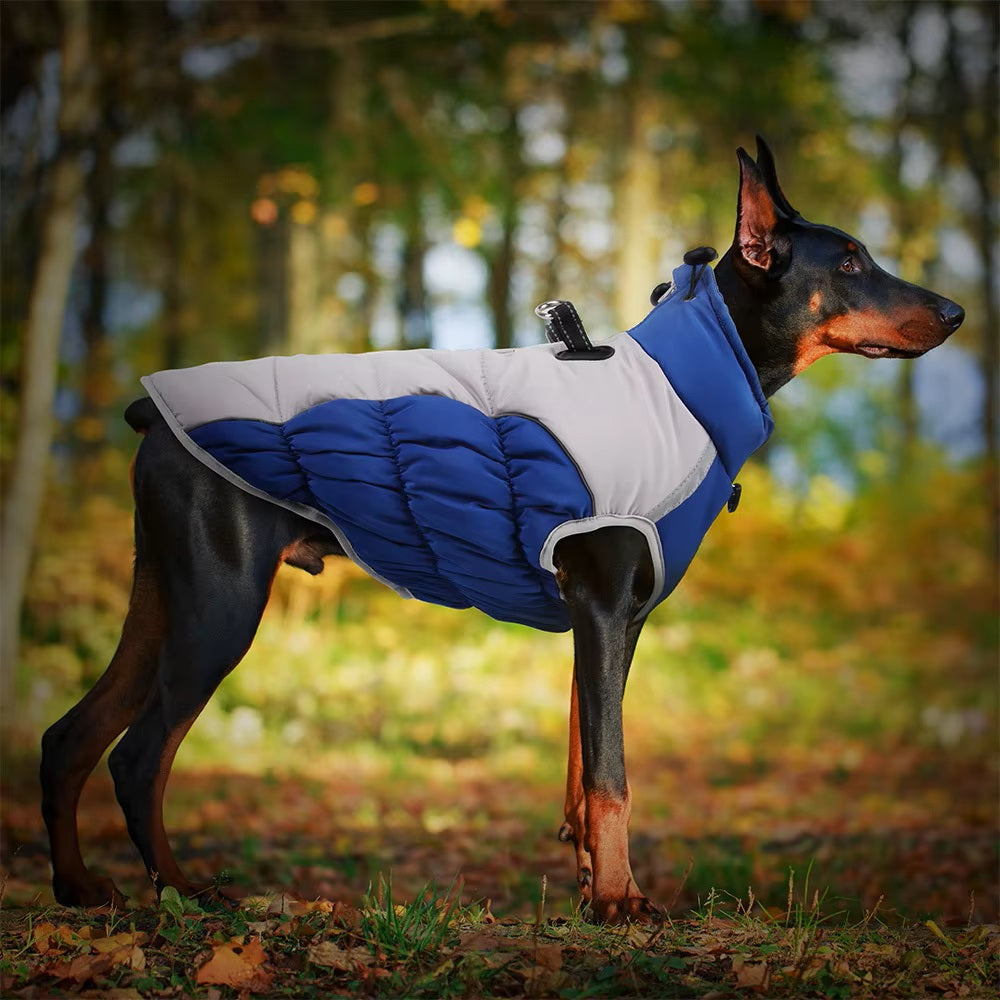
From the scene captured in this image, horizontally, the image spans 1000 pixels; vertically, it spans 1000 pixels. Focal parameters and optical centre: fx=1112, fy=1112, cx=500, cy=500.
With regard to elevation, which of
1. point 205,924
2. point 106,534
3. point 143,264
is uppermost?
point 143,264

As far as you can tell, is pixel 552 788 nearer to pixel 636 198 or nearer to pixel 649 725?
pixel 649 725

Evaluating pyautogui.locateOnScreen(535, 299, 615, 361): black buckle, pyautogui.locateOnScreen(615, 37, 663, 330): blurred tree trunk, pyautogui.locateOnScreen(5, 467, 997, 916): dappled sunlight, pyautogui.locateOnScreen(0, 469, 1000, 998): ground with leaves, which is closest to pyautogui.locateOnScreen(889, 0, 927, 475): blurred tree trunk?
pyautogui.locateOnScreen(0, 469, 1000, 998): ground with leaves

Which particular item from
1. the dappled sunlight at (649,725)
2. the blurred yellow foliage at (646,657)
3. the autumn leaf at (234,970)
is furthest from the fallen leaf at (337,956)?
the blurred yellow foliage at (646,657)

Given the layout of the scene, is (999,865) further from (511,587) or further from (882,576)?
(882,576)

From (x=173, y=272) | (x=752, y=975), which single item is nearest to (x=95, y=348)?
(x=173, y=272)

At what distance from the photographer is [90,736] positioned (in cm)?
374

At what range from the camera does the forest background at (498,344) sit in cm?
680

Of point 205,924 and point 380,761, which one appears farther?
point 380,761

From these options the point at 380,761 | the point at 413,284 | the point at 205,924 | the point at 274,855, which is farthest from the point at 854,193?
the point at 205,924

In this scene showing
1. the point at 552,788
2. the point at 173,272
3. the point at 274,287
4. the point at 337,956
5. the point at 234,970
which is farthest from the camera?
the point at 173,272

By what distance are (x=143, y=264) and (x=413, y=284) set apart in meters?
5.81

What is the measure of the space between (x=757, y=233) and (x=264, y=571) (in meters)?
1.97

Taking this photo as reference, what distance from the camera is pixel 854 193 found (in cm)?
1533

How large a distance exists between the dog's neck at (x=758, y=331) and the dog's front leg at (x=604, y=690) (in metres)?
0.80
